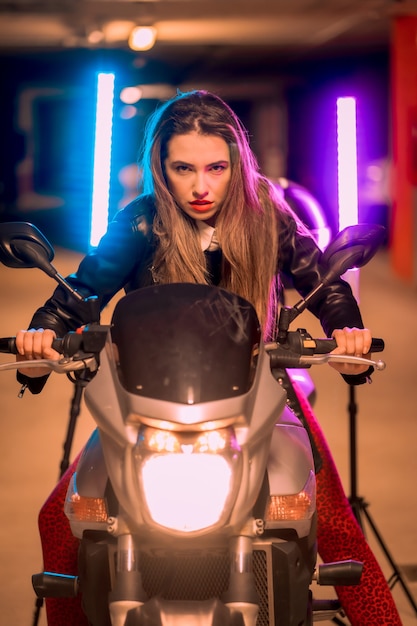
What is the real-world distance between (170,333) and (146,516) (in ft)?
0.94

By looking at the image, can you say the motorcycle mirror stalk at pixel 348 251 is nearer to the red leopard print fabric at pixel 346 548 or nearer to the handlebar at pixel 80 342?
the handlebar at pixel 80 342

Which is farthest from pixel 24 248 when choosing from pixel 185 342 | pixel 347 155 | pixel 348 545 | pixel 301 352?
pixel 347 155

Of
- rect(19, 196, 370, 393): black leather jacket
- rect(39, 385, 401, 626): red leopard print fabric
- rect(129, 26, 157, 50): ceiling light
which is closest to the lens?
rect(19, 196, 370, 393): black leather jacket

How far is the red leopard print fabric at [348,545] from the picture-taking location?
2.39m

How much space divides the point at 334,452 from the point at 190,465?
11.7 feet

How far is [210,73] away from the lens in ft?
72.8

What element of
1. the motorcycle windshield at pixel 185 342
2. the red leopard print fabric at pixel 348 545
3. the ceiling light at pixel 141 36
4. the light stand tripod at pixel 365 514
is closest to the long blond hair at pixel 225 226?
the red leopard print fabric at pixel 348 545

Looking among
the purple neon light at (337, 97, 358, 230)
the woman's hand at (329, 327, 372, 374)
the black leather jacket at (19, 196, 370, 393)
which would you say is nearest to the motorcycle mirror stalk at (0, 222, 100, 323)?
the black leather jacket at (19, 196, 370, 393)

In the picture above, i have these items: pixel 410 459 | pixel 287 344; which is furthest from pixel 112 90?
pixel 410 459

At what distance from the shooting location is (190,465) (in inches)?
57.8

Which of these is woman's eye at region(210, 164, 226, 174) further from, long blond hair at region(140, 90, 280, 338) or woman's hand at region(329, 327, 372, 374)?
woman's hand at region(329, 327, 372, 374)

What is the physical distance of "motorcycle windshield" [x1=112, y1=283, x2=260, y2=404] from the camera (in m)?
1.49

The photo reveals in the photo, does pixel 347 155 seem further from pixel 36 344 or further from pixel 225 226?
pixel 36 344

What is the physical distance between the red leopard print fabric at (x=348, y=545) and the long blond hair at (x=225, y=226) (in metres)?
0.34
